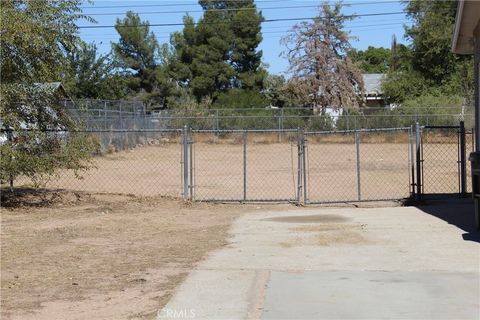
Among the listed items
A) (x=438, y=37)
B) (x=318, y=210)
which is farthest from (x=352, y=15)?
(x=318, y=210)

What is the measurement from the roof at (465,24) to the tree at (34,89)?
769 centimetres

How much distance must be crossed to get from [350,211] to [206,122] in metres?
31.8

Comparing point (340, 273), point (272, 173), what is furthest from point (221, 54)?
point (340, 273)

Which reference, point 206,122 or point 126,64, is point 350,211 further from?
point 126,64

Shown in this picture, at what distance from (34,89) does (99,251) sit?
5747mm

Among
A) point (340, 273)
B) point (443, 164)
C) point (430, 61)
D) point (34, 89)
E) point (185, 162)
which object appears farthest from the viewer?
point (430, 61)

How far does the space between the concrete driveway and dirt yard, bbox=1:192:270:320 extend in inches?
17.1

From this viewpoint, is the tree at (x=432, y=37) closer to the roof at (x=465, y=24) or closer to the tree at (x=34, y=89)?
the roof at (x=465, y=24)

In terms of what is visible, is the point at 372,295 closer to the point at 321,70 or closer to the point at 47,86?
the point at 47,86

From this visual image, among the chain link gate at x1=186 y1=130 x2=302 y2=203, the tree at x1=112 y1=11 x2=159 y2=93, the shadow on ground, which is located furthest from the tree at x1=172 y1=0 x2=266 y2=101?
the shadow on ground

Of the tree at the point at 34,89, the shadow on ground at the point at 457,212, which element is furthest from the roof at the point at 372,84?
the tree at the point at 34,89

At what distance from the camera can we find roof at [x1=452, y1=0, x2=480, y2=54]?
1079cm

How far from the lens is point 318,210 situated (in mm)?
13453

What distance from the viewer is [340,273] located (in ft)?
24.0
